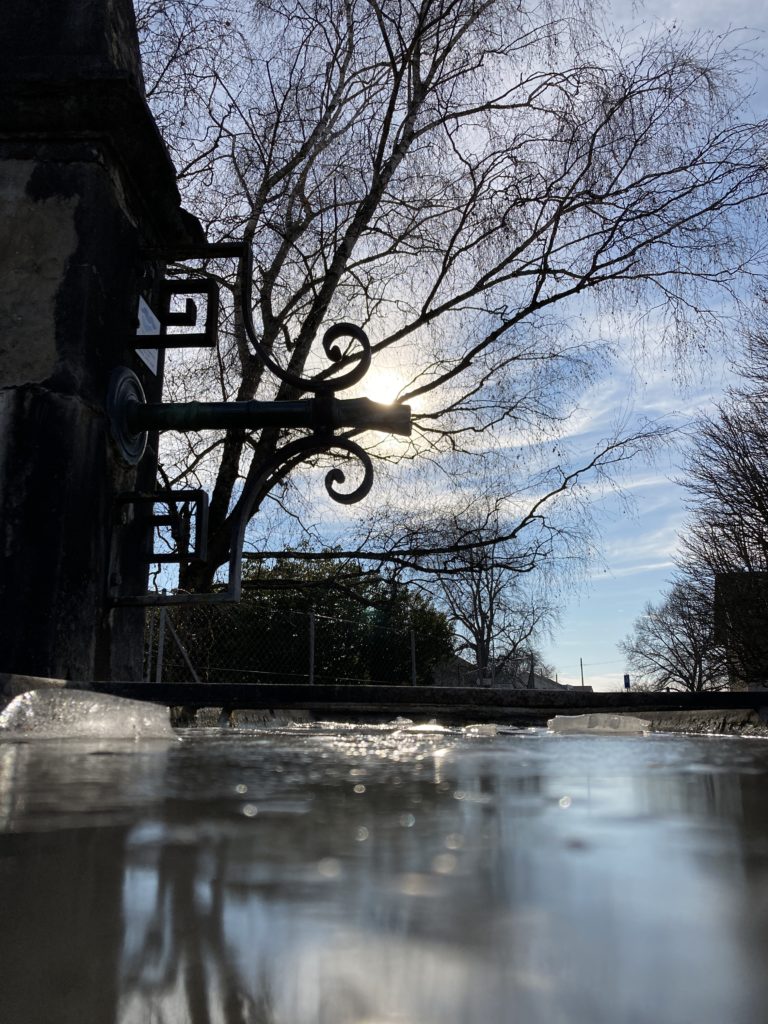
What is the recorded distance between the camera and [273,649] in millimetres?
12641

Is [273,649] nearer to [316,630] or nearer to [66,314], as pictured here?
[316,630]

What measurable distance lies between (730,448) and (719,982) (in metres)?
19.5

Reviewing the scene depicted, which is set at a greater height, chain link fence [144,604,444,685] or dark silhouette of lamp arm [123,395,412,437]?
dark silhouette of lamp arm [123,395,412,437]

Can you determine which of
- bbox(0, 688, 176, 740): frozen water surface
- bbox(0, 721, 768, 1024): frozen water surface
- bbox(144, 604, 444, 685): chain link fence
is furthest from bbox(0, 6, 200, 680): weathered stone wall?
bbox(144, 604, 444, 685): chain link fence

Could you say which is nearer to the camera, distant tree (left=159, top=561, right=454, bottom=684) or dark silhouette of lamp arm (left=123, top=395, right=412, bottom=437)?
dark silhouette of lamp arm (left=123, top=395, right=412, bottom=437)

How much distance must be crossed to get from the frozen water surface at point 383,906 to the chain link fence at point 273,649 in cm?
750

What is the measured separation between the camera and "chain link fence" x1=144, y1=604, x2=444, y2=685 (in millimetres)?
9562

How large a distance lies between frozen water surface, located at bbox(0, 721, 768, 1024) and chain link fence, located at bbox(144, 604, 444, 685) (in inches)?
295

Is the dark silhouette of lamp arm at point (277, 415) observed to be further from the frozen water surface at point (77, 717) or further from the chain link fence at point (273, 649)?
the chain link fence at point (273, 649)

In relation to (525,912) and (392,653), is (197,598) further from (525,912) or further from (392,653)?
(392,653)

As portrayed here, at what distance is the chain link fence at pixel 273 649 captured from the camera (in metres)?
9.56

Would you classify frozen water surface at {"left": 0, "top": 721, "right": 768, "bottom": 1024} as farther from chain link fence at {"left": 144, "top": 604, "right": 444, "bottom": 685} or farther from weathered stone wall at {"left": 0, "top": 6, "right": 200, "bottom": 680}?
chain link fence at {"left": 144, "top": 604, "right": 444, "bottom": 685}

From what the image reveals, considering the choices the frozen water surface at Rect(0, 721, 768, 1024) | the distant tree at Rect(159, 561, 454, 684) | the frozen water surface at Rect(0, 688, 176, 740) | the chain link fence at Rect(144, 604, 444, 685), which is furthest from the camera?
the chain link fence at Rect(144, 604, 444, 685)

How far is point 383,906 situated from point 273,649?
12.5m
